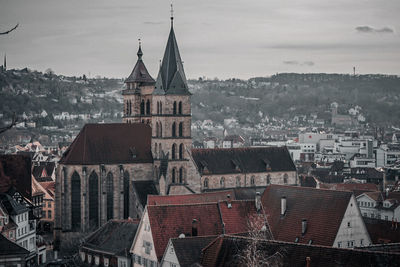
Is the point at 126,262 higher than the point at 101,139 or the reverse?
the reverse

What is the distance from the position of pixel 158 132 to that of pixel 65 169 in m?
11.3

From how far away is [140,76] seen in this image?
106 m

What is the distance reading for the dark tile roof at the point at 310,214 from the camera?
206ft

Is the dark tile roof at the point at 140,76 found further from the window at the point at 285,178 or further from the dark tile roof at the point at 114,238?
the dark tile roof at the point at 114,238

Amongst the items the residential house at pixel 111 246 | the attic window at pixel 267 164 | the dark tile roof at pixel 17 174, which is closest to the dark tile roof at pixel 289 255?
the residential house at pixel 111 246

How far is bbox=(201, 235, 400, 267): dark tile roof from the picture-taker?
4412 cm

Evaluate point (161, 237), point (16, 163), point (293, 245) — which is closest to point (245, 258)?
point (293, 245)

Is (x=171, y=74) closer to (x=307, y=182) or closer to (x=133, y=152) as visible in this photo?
(x=133, y=152)

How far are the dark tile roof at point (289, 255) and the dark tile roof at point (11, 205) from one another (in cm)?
2923

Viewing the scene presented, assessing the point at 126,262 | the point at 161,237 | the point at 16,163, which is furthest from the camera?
the point at 16,163

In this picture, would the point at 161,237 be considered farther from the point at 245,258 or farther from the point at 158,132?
the point at 158,132

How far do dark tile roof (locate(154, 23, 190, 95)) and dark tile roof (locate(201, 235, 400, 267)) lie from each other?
43705 millimetres

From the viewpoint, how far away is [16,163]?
291 ft

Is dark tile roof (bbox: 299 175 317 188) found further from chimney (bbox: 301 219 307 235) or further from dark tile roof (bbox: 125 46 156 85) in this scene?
chimney (bbox: 301 219 307 235)
